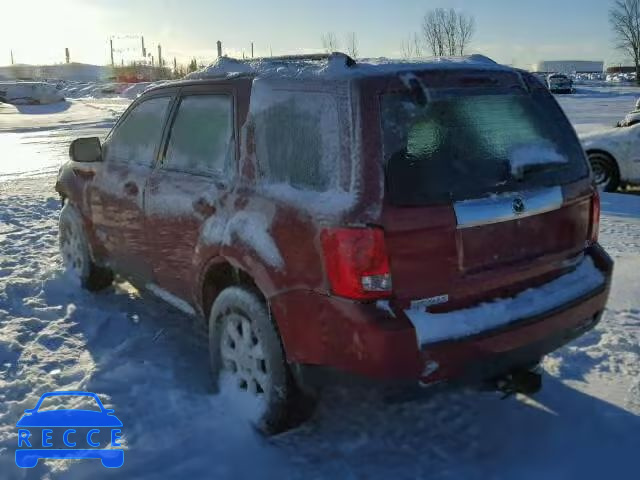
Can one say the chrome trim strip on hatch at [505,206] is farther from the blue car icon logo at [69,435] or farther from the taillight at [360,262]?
the blue car icon logo at [69,435]

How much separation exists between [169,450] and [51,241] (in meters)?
4.39

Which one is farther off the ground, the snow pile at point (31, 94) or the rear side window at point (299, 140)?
the snow pile at point (31, 94)

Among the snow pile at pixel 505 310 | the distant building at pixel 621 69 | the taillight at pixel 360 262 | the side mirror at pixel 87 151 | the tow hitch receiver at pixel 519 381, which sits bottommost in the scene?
the tow hitch receiver at pixel 519 381

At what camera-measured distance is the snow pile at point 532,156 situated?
9.33ft

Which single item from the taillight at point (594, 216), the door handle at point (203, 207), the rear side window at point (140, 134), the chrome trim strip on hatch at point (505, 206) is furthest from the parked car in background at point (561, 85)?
the door handle at point (203, 207)

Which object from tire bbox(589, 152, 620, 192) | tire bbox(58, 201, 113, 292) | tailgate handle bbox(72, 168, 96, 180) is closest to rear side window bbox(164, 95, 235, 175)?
tailgate handle bbox(72, 168, 96, 180)

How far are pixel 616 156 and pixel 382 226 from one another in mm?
8052

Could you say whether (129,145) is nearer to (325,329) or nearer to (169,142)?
(169,142)

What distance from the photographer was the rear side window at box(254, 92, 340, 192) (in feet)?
8.80

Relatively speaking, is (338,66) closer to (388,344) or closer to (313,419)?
(388,344)

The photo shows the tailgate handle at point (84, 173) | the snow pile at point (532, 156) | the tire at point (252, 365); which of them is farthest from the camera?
the tailgate handle at point (84, 173)

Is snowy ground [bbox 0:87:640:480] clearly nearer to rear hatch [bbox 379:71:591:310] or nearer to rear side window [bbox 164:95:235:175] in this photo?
rear hatch [bbox 379:71:591:310]

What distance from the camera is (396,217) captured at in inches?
98.2

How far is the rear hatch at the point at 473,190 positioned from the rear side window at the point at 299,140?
0.81 feet
